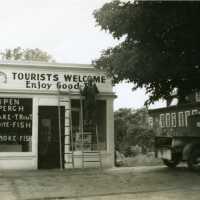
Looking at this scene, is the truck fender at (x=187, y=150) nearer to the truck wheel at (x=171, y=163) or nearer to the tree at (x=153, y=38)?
the truck wheel at (x=171, y=163)

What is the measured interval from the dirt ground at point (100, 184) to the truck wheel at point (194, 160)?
0.31 metres

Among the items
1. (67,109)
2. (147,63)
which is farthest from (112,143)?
(147,63)

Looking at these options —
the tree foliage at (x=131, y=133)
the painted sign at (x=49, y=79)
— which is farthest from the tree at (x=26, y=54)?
the painted sign at (x=49, y=79)

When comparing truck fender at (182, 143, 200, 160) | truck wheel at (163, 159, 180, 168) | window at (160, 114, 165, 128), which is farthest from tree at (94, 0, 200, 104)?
window at (160, 114, 165, 128)

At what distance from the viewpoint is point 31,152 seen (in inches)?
658

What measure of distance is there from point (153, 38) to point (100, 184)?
15.8ft

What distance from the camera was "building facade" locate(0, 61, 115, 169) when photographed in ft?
54.6

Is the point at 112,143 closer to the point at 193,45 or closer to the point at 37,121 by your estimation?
the point at 37,121

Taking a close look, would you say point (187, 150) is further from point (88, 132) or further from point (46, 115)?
point (46, 115)

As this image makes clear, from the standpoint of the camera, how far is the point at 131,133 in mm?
34344

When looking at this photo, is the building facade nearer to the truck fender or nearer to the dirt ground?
the dirt ground

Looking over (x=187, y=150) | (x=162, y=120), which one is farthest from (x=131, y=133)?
(x=187, y=150)

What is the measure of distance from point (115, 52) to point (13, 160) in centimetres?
554

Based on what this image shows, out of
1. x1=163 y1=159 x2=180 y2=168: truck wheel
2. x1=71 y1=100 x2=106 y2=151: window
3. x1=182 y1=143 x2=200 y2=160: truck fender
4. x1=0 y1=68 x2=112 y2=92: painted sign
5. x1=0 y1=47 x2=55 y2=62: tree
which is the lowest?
x1=163 y1=159 x2=180 y2=168: truck wheel
